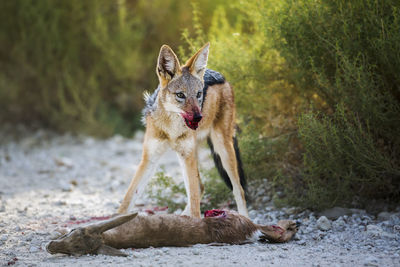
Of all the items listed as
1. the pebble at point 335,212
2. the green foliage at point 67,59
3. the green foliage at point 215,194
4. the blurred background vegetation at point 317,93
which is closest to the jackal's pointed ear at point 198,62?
the blurred background vegetation at point 317,93

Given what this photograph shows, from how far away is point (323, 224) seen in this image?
446cm

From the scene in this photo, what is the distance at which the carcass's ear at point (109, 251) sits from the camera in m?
3.44

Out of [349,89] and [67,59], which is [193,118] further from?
[67,59]

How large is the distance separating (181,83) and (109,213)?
6.51 ft

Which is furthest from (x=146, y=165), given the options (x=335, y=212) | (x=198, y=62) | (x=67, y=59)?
(x=67, y=59)

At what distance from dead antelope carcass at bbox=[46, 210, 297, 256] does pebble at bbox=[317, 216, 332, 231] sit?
1.20ft

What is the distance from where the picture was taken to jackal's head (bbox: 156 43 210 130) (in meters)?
4.22

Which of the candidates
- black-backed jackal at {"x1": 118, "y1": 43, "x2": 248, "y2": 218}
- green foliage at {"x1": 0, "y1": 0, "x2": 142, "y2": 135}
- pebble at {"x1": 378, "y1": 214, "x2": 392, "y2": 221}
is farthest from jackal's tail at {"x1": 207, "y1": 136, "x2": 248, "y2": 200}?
green foliage at {"x1": 0, "y1": 0, "x2": 142, "y2": 135}

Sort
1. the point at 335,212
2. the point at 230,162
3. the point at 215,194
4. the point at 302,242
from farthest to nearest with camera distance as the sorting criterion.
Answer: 1. the point at 215,194
2. the point at 230,162
3. the point at 335,212
4. the point at 302,242

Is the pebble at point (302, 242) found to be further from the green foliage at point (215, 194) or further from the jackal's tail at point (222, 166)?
the green foliage at point (215, 194)

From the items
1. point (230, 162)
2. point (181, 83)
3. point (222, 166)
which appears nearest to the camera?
point (181, 83)

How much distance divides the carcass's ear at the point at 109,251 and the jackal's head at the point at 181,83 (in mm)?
1321

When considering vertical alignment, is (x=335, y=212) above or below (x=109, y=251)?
below

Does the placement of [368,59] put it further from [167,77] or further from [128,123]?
[128,123]
